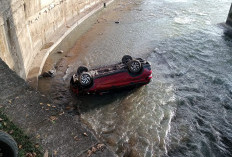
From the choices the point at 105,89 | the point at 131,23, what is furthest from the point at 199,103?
the point at 131,23

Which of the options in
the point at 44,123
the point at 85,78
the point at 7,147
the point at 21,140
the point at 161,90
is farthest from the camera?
the point at 161,90

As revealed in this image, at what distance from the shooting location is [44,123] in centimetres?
453

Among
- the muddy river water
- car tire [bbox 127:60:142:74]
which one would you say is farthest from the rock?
car tire [bbox 127:60:142:74]

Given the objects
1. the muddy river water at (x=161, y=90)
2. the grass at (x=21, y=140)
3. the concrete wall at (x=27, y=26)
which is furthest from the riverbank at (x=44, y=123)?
the muddy river water at (x=161, y=90)

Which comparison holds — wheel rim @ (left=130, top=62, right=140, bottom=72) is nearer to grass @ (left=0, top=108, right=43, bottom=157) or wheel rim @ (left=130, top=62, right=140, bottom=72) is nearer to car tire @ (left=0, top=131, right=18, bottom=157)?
grass @ (left=0, top=108, right=43, bottom=157)

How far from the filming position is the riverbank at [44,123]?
13.4ft

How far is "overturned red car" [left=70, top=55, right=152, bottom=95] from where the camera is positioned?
897 cm

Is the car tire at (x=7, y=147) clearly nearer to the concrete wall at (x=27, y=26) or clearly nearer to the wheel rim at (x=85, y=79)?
the concrete wall at (x=27, y=26)

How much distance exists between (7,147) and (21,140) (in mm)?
609

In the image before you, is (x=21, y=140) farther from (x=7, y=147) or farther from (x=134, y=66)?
(x=134, y=66)

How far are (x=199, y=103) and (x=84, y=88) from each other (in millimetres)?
4798

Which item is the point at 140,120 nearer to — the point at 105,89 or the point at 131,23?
the point at 105,89

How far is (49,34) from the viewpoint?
14.4 meters

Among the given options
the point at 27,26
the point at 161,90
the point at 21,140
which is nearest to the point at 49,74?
the point at 27,26
